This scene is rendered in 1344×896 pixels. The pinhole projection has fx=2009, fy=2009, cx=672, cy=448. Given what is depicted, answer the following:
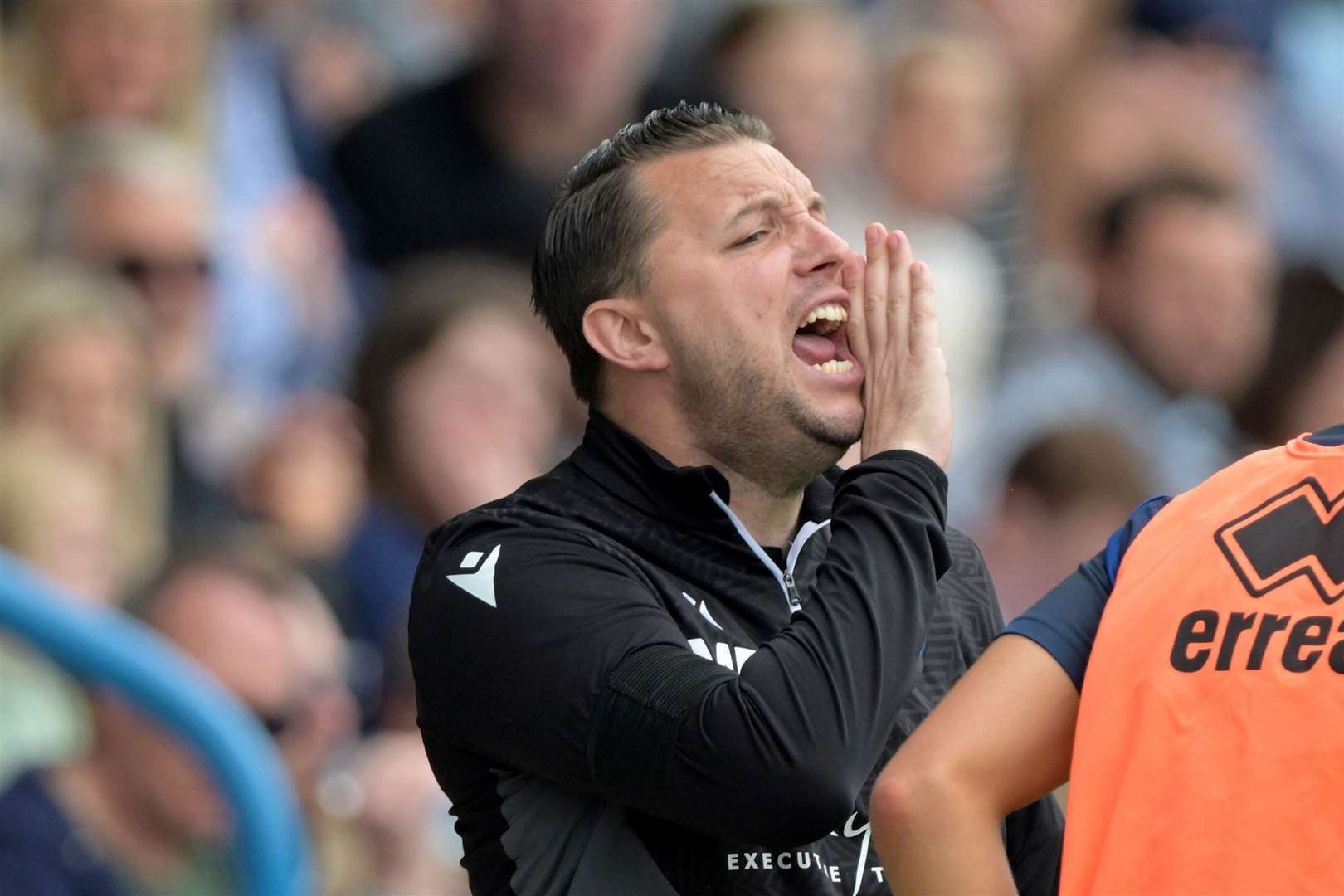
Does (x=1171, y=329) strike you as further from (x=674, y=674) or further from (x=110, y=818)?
(x=674, y=674)

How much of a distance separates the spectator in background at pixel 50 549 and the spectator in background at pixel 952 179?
2.68 m

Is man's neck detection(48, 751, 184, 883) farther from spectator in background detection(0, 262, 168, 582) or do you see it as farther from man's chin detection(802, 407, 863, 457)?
man's chin detection(802, 407, 863, 457)

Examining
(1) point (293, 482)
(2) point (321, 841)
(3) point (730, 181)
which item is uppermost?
(1) point (293, 482)

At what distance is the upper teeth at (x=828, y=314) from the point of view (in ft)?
9.49

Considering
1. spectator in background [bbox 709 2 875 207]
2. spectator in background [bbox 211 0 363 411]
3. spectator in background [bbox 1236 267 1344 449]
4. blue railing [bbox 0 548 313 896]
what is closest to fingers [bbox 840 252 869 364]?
blue railing [bbox 0 548 313 896]

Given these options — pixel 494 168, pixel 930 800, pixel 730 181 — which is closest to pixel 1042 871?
pixel 930 800

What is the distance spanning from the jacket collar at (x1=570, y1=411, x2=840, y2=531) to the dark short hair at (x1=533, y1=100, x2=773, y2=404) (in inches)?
6.8

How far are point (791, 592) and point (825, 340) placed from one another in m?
0.42

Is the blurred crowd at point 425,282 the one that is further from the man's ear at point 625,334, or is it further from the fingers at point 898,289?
the fingers at point 898,289

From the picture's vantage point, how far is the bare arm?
6.93 ft

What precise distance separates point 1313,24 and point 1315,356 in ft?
5.27

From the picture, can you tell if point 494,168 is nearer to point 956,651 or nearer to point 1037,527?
point 1037,527

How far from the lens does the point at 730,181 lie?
2.95 m

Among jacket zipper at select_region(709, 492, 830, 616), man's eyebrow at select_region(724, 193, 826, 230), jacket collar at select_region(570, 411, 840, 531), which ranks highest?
man's eyebrow at select_region(724, 193, 826, 230)
